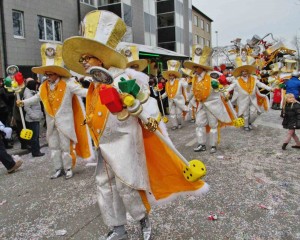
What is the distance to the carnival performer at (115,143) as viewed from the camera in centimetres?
274

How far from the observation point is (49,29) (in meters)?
16.0

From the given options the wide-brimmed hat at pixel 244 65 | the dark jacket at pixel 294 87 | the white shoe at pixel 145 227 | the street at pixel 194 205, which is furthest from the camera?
the wide-brimmed hat at pixel 244 65

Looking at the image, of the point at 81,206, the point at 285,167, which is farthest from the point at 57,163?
the point at 285,167

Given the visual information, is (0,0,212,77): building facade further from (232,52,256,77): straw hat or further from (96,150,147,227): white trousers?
(96,150,147,227): white trousers

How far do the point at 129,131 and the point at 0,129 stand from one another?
181 inches

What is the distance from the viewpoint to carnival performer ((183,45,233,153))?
6.30 m

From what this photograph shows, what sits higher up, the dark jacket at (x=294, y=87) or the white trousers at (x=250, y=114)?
the dark jacket at (x=294, y=87)

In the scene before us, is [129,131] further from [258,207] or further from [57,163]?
[57,163]

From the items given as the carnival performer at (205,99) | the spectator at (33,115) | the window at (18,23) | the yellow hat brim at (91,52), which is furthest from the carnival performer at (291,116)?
the window at (18,23)

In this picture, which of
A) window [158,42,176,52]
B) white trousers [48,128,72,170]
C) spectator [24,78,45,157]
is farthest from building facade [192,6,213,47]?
white trousers [48,128,72,170]

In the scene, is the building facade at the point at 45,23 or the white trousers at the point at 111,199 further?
the building facade at the point at 45,23

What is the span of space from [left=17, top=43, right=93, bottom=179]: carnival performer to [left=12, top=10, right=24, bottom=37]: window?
34.4 feet

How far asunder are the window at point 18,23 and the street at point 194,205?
9.94 meters

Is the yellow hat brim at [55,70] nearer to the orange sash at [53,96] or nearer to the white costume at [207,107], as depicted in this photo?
the orange sash at [53,96]
